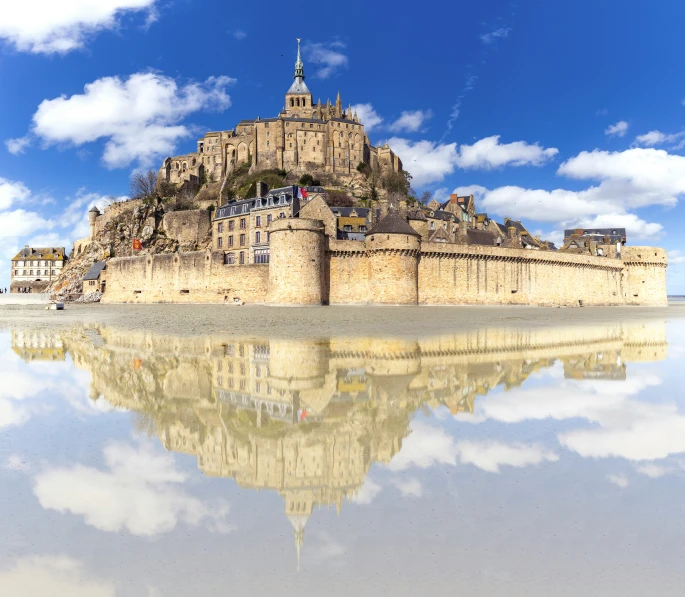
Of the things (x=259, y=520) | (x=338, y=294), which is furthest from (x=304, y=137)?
(x=259, y=520)

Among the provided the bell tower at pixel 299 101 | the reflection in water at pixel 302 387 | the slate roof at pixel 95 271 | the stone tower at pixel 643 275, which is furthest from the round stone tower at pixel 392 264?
the bell tower at pixel 299 101

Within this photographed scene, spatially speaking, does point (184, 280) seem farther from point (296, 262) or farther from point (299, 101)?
point (299, 101)

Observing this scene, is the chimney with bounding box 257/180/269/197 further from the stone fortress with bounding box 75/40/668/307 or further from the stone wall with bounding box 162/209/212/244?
the stone wall with bounding box 162/209/212/244

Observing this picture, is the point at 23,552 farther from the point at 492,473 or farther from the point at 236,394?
the point at 236,394

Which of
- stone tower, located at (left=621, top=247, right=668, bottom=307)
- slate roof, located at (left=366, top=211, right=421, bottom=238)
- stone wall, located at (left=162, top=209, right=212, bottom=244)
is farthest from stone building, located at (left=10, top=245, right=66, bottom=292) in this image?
stone tower, located at (left=621, top=247, right=668, bottom=307)

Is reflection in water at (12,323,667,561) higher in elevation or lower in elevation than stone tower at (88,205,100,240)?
lower
